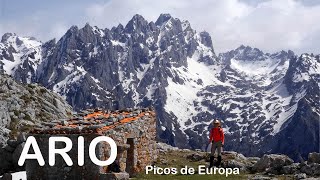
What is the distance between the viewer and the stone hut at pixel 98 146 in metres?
28.4

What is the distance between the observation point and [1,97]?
58.1 m

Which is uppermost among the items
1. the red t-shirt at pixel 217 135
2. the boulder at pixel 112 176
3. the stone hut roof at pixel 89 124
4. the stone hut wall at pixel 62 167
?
the stone hut roof at pixel 89 124

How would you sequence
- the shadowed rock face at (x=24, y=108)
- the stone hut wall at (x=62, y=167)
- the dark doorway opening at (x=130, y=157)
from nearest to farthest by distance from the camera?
the stone hut wall at (x=62, y=167)
the dark doorway opening at (x=130, y=157)
the shadowed rock face at (x=24, y=108)

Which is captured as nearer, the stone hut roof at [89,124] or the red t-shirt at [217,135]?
the stone hut roof at [89,124]

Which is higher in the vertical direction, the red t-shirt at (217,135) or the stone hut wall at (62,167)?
the red t-shirt at (217,135)

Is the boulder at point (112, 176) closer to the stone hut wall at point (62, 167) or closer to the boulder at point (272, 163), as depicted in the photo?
the stone hut wall at point (62, 167)

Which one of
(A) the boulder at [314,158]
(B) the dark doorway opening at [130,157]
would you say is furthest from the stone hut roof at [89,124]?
(A) the boulder at [314,158]

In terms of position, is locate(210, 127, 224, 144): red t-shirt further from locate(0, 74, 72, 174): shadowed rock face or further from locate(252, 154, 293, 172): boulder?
locate(0, 74, 72, 174): shadowed rock face

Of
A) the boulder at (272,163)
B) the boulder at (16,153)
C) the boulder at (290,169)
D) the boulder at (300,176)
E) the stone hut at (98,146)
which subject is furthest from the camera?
the boulder at (272,163)

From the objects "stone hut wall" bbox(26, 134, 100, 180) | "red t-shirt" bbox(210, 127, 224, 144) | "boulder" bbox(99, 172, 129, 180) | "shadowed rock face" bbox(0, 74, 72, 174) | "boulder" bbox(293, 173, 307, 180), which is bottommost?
"boulder" bbox(293, 173, 307, 180)

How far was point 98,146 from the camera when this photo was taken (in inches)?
1118

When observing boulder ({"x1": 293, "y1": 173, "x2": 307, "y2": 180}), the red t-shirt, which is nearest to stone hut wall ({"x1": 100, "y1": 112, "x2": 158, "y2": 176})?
the red t-shirt

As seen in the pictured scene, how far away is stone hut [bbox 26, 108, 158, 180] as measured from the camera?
2844 centimetres

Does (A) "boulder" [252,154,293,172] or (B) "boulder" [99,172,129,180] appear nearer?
(B) "boulder" [99,172,129,180]
